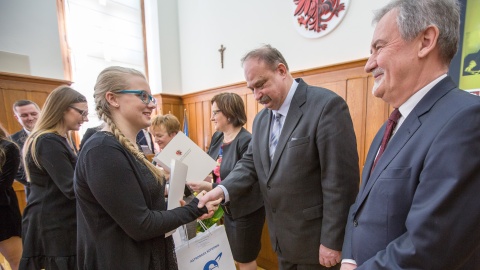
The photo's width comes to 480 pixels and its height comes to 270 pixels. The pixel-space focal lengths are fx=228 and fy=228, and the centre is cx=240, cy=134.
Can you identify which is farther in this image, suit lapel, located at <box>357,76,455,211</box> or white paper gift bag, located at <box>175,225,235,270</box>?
white paper gift bag, located at <box>175,225,235,270</box>

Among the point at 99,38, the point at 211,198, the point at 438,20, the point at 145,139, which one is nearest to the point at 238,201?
the point at 211,198

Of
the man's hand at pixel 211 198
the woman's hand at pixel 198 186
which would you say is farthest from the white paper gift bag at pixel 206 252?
the woman's hand at pixel 198 186

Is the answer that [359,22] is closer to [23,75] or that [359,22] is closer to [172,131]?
[172,131]

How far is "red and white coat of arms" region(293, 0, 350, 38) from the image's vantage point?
2594 millimetres

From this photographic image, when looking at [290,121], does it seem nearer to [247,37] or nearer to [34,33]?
[247,37]

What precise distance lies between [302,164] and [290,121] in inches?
8.9

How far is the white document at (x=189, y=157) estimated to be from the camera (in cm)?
146

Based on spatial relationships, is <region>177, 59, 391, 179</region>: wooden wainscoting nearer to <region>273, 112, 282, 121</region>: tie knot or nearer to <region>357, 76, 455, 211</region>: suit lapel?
<region>273, 112, 282, 121</region>: tie knot

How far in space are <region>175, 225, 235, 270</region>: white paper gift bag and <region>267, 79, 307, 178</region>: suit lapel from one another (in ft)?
1.44

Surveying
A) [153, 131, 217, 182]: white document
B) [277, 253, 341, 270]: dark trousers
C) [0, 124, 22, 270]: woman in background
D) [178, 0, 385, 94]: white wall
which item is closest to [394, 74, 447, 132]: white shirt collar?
[277, 253, 341, 270]: dark trousers

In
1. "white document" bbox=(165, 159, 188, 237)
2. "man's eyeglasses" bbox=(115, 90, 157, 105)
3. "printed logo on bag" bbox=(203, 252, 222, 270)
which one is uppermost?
"man's eyeglasses" bbox=(115, 90, 157, 105)

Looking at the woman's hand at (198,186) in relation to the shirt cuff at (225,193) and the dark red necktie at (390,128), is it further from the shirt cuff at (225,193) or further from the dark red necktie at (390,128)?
the dark red necktie at (390,128)

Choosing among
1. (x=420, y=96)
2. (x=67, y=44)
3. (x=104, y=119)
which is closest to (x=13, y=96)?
(x=67, y=44)

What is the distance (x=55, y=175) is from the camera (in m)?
1.33
